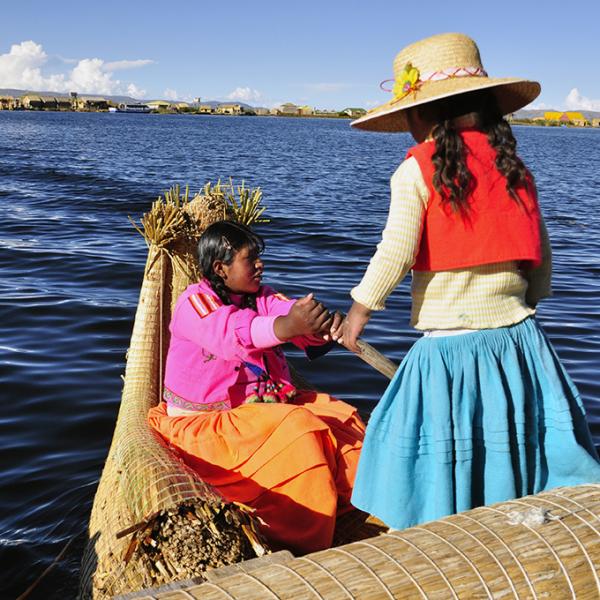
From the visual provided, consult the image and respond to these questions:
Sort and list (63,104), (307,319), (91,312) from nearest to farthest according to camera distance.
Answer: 1. (307,319)
2. (91,312)
3. (63,104)

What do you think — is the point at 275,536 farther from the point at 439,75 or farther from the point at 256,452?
the point at 439,75

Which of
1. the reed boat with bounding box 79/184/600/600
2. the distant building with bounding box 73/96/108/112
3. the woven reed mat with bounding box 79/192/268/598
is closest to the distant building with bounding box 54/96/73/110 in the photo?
the distant building with bounding box 73/96/108/112

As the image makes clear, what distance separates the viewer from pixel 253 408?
3.17 meters

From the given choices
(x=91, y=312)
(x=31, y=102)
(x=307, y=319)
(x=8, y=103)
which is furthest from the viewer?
(x=31, y=102)

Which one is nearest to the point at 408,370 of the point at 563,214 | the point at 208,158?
the point at 563,214

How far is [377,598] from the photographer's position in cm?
180

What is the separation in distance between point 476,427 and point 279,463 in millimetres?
881

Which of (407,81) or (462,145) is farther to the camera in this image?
(407,81)

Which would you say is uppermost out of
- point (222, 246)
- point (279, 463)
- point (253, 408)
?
point (222, 246)

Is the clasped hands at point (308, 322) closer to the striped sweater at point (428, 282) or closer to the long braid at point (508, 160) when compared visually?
the striped sweater at point (428, 282)

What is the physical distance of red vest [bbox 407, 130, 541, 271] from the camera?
2223 mm

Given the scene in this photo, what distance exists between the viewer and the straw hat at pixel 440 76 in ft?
7.40

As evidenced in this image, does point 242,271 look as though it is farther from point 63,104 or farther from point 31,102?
point 63,104

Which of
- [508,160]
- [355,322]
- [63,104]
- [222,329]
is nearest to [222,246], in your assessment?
[222,329]
